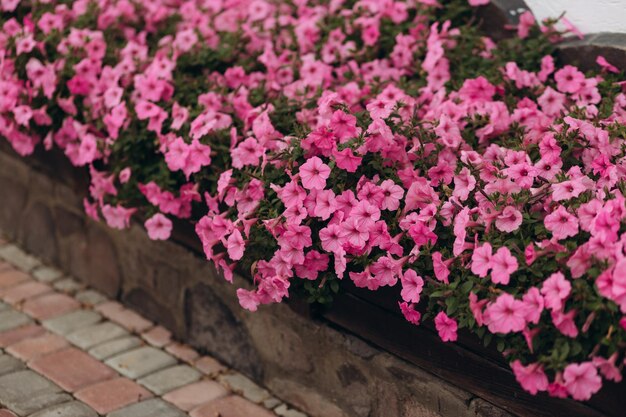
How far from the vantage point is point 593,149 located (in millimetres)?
3383

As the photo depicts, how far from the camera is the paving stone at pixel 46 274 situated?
512cm

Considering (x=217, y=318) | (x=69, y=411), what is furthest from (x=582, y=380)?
(x=69, y=411)

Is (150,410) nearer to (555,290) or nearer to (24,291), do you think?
(24,291)

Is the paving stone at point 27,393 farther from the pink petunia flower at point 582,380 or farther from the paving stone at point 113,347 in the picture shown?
the pink petunia flower at point 582,380

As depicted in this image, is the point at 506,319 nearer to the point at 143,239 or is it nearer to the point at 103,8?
the point at 143,239

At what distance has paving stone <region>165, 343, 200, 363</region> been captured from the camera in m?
4.38

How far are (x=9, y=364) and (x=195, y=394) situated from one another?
83 centimetres

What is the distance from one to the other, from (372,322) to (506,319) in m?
0.80

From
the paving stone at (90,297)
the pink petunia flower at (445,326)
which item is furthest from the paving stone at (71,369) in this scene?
the pink petunia flower at (445,326)

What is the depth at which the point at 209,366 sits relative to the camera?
4305 mm

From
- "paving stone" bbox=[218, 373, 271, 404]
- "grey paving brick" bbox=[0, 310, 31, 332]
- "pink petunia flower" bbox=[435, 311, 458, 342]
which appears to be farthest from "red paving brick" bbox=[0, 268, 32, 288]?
"pink petunia flower" bbox=[435, 311, 458, 342]

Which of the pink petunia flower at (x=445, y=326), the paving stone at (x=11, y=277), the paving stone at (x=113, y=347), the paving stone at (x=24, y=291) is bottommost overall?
the paving stone at (x=11, y=277)

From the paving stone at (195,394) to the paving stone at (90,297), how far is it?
969 mm

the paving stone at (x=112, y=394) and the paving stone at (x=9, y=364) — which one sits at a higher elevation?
the paving stone at (x=112, y=394)
